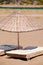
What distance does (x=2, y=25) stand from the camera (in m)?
6.98

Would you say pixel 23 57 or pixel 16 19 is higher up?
pixel 16 19

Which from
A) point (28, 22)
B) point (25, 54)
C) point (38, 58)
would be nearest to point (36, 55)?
point (38, 58)

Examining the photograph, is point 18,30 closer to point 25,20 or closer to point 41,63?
point 25,20

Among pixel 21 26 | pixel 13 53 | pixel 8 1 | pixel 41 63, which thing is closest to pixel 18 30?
pixel 21 26

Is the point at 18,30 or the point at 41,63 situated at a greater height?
the point at 18,30

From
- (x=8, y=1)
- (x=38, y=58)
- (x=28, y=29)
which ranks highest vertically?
(x=28, y=29)

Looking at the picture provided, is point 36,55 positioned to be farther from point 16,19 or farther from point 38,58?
point 16,19

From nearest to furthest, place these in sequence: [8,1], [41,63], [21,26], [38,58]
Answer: [41,63]
[38,58]
[21,26]
[8,1]

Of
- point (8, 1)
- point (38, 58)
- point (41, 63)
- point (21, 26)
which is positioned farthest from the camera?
point (8, 1)

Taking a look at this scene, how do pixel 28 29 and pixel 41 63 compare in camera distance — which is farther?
pixel 28 29

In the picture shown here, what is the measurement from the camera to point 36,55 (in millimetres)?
6477

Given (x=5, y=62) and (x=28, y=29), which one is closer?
(x=5, y=62)

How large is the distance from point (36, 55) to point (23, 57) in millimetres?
437

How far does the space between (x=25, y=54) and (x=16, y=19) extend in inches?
51.3
